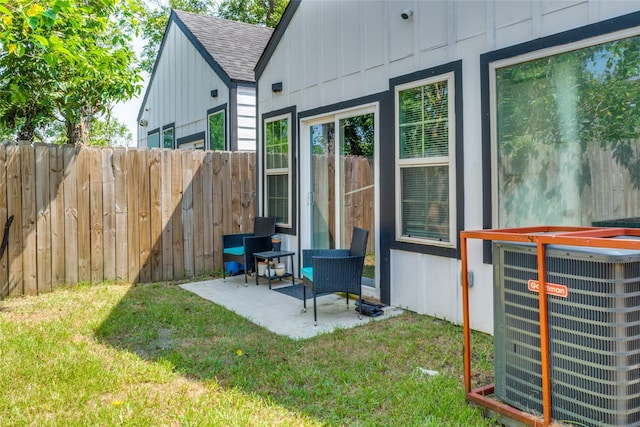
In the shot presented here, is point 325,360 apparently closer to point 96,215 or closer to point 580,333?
point 580,333

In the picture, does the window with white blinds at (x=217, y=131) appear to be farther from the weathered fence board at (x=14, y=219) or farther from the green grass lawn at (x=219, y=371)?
the green grass lawn at (x=219, y=371)

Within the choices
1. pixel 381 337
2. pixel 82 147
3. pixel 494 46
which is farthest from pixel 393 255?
pixel 82 147

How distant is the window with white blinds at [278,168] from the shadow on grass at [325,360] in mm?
2144

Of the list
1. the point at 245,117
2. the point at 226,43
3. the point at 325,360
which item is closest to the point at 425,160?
the point at 325,360

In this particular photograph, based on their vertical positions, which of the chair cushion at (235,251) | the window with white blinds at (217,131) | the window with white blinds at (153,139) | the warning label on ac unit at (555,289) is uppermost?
the window with white blinds at (153,139)

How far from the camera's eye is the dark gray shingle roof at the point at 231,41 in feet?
29.5

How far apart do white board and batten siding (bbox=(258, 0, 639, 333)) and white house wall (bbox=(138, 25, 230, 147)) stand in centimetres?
348

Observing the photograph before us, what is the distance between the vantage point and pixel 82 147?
589 cm

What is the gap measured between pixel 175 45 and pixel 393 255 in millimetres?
8443

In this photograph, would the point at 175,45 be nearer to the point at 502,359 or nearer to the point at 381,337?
the point at 381,337

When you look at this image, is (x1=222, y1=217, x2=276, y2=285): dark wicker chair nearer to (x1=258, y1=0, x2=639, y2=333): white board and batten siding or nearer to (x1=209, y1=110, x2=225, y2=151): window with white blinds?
(x1=258, y1=0, x2=639, y2=333): white board and batten siding

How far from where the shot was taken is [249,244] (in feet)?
19.7

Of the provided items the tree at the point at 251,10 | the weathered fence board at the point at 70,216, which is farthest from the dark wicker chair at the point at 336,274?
the tree at the point at 251,10

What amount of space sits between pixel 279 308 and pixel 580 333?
130 inches
